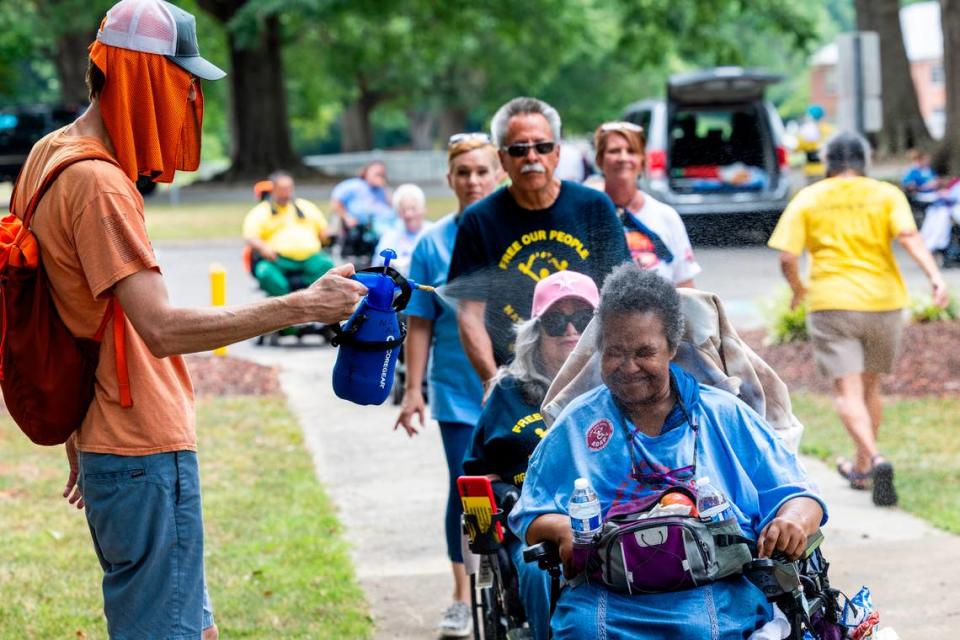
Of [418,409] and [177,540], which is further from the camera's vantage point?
[418,409]

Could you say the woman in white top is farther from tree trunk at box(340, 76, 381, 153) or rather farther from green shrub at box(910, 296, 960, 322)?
tree trunk at box(340, 76, 381, 153)

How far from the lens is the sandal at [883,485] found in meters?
7.36

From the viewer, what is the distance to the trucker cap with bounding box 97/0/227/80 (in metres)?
3.39

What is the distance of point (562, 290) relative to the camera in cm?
477

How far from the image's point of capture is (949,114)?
22141 mm

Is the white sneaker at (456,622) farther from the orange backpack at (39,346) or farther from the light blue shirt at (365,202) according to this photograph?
the light blue shirt at (365,202)

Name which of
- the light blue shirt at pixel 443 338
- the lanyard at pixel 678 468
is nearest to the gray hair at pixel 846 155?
the light blue shirt at pixel 443 338

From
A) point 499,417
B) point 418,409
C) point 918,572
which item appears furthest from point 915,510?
point 499,417

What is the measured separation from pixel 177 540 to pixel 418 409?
246cm

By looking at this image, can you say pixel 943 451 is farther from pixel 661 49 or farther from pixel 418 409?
pixel 661 49

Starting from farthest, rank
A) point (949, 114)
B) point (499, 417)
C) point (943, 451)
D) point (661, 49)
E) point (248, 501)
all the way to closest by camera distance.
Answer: point (661, 49), point (949, 114), point (943, 451), point (248, 501), point (499, 417)

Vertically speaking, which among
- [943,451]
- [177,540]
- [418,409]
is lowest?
[943,451]

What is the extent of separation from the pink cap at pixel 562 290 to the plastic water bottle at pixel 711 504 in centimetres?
115

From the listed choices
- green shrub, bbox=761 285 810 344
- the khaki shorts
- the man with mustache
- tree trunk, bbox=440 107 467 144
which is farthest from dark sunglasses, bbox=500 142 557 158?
tree trunk, bbox=440 107 467 144
